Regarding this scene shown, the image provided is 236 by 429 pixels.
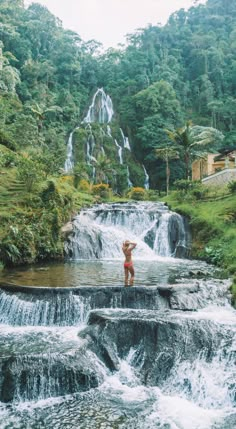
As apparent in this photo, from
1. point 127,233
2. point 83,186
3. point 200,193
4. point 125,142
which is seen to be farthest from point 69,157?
point 127,233

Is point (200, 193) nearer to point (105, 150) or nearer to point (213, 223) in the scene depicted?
point (213, 223)

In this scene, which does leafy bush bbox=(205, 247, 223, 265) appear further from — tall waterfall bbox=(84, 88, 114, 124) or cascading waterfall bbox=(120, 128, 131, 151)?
tall waterfall bbox=(84, 88, 114, 124)

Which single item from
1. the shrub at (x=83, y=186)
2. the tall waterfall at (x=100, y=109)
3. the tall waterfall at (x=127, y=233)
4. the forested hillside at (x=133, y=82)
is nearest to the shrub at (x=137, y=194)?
the forested hillside at (x=133, y=82)

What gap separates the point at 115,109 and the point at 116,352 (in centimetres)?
4615

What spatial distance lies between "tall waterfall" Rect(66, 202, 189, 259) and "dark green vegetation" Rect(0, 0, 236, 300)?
0.92 metres

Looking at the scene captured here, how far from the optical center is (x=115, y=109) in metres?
52.1

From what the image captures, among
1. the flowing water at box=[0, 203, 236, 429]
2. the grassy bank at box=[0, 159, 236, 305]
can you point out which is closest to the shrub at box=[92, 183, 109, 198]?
the grassy bank at box=[0, 159, 236, 305]

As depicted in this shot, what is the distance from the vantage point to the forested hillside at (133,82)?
3874cm

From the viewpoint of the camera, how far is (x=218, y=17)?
71688 millimetres

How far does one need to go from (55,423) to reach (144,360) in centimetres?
259

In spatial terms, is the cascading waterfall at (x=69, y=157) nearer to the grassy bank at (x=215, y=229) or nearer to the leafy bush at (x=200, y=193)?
the leafy bush at (x=200, y=193)

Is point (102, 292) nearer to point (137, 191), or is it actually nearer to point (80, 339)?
point (80, 339)

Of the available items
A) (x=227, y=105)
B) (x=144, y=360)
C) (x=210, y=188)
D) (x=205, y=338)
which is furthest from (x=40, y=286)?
(x=227, y=105)

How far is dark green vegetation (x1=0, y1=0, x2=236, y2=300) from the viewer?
704 inches
